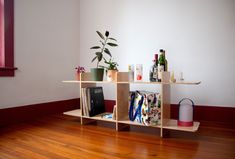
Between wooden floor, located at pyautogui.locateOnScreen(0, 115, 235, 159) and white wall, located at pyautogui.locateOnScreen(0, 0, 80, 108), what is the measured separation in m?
0.43

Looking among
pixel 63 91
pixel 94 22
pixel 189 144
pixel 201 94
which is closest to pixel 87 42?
pixel 94 22

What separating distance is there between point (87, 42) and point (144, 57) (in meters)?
0.86

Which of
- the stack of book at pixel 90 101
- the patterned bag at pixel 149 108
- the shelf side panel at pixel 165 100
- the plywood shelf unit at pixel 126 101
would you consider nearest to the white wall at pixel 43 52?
the plywood shelf unit at pixel 126 101

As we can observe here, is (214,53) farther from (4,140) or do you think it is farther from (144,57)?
(4,140)

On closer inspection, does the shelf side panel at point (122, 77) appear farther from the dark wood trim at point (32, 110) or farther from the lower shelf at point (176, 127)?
the dark wood trim at point (32, 110)

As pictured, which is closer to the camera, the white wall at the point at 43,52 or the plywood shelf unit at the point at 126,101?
the plywood shelf unit at the point at 126,101

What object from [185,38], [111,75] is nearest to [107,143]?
[111,75]

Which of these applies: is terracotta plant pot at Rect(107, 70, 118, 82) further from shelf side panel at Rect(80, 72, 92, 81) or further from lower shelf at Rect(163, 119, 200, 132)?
lower shelf at Rect(163, 119, 200, 132)

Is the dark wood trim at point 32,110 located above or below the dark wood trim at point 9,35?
below

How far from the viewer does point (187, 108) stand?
161 cm

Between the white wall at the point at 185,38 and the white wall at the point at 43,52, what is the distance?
0.49 m

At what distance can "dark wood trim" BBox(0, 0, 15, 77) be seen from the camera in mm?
1999

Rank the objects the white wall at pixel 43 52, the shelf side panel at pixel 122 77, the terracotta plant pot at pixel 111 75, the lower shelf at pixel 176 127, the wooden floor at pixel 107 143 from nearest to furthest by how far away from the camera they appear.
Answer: the wooden floor at pixel 107 143 < the lower shelf at pixel 176 127 < the shelf side panel at pixel 122 77 < the terracotta plant pot at pixel 111 75 < the white wall at pixel 43 52

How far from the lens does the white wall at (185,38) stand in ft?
6.60
